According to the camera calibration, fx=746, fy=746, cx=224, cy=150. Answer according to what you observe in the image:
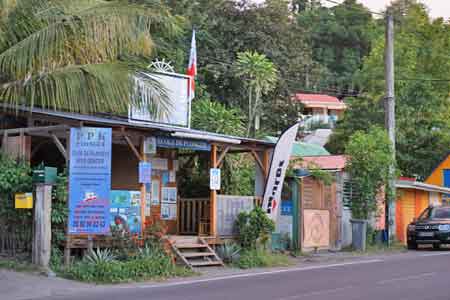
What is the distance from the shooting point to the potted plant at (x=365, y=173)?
24.7m

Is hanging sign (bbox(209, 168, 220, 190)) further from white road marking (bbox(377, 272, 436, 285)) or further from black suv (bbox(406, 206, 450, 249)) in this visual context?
black suv (bbox(406, 206, 450, 249))

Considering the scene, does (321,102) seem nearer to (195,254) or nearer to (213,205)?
(213,205)

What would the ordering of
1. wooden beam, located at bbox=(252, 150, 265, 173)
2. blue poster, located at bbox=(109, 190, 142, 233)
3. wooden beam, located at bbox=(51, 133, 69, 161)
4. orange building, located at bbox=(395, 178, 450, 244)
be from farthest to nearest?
orange building, located at bbox=(395, 178, 450, 244) < wooden beam, located at bbox=(252, 150, 265, 173) < blue poster, located at bbox=(109, 190, 142, 233) < wooden beam, located at bbox=(51, 133, 69, 161)

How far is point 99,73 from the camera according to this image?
50.5 feet

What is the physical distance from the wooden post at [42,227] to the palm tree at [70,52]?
187 cm

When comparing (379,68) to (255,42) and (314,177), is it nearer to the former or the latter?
(255,42)

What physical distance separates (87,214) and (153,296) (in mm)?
3799

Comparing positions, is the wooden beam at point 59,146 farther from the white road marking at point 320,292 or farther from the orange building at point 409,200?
the orange building at point 409,200

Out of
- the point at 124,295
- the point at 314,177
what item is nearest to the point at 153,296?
the point at 124,295

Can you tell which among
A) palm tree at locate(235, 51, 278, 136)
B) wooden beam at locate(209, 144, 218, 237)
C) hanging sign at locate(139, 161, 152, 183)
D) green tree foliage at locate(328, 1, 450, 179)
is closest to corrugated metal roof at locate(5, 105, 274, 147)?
wooden beam at locate(209, 144, 218, 237)

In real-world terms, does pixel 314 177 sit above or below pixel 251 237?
above

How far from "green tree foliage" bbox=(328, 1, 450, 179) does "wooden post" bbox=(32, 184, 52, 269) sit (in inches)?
978

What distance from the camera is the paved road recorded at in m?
12.8

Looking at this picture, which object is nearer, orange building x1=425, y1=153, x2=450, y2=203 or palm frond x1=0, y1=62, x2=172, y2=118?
palm frond x1=0, y1=62, x2=172, y2=118
